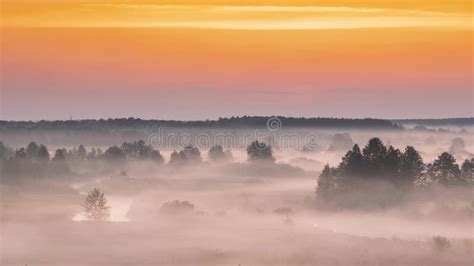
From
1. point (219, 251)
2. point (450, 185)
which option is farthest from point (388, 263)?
point (450, 185)

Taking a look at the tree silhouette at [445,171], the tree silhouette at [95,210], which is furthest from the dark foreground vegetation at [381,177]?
the tree silhouette at [95,210]

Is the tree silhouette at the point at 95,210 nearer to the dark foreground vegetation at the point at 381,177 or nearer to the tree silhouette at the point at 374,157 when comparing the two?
the dark foreground vegetation at the point at 381,177

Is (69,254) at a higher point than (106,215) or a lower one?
lower

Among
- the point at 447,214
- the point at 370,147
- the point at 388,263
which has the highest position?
the point at 370,147

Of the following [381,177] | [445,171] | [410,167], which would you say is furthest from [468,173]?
[381,177]

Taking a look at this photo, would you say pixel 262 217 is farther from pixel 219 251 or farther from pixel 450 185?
pixel 219 251

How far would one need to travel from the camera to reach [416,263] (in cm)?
8412

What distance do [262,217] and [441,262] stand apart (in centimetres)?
4123

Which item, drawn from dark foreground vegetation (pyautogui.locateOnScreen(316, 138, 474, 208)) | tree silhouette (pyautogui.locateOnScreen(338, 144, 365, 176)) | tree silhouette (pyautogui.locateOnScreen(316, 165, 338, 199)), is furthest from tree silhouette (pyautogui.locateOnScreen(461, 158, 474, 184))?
tree silhouette (pyautogui.locateOnScreen(316, 165, 338, 199))

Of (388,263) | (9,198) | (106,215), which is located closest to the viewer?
(388,263)

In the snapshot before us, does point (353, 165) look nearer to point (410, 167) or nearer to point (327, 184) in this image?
point (327, 184)

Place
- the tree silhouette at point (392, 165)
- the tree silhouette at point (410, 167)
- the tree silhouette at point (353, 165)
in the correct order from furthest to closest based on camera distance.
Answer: the tree silhouette at point (410, 167) → the tree silhouette at point (392, 165) → the tree silhouette at point (353, 165)

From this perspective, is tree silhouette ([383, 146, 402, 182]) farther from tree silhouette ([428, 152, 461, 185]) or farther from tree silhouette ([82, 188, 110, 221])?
tree silhouette ([82, 188, 110, 221])

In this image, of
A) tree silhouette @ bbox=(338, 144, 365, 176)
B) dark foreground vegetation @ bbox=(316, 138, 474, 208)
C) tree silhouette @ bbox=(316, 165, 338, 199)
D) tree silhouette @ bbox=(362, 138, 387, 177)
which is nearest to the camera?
tree silhouette @ bbox=(362, 138, 387, 177)
